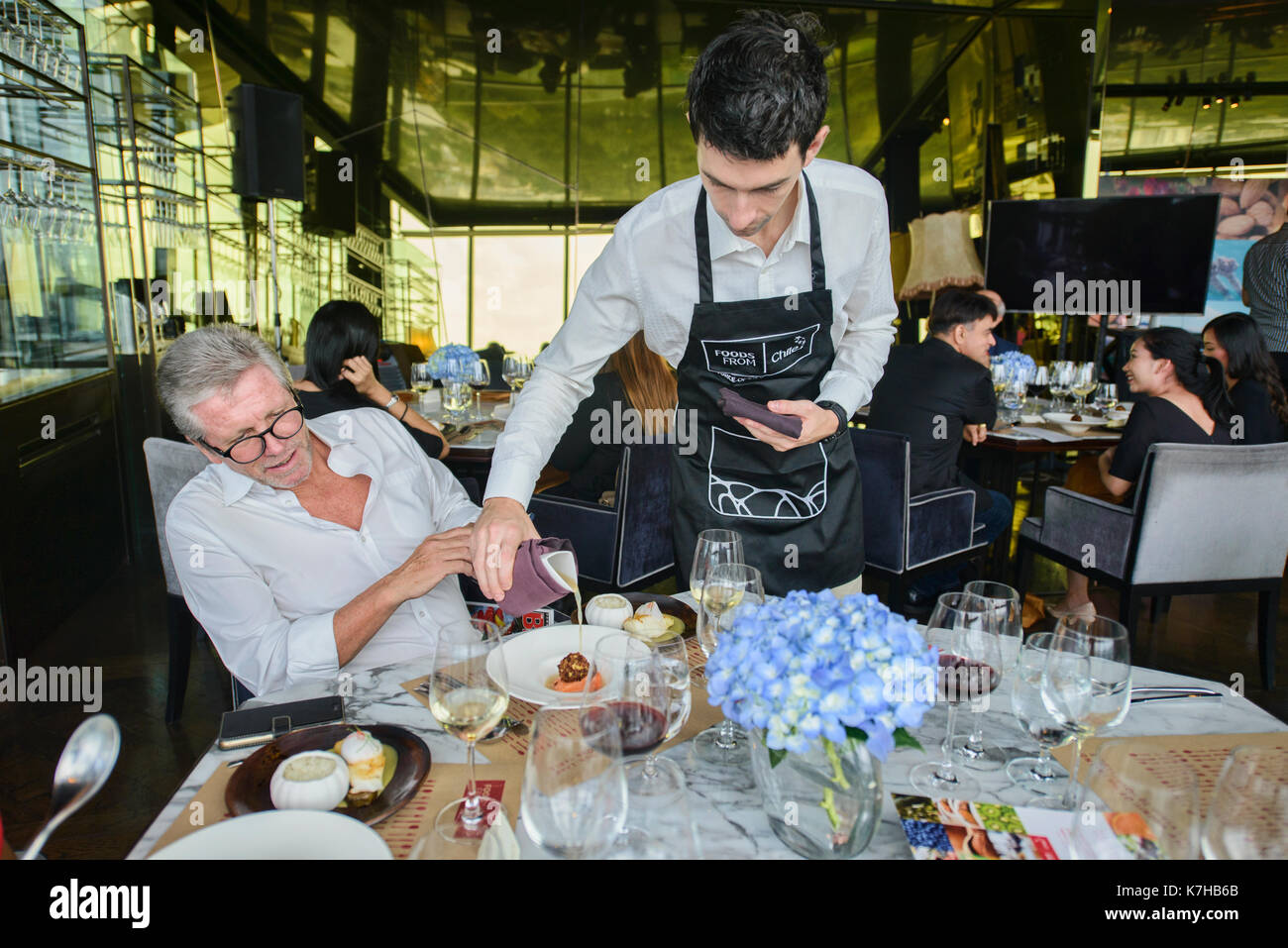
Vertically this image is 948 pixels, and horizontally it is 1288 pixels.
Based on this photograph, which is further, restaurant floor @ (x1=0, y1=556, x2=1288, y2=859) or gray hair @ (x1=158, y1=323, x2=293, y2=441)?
restaurant floor @ (x1=0, y1=556, x2=1288, y2=859)

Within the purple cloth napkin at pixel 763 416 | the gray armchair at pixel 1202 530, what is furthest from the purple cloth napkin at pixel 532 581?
the gray armchair at pixel 1202 530

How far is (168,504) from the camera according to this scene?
2.35 meters

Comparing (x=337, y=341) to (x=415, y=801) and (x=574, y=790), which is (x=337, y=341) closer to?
(x=415, y=801)

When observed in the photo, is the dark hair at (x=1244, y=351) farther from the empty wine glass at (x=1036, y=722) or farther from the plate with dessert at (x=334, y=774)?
the plate with dessert at (x=334, y=774)

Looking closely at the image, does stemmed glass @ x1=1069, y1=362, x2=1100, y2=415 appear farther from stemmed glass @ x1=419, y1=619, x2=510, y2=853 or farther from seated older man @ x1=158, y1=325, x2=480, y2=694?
stemmed glass @ x1=419, y1=619, x2=510, y2=853

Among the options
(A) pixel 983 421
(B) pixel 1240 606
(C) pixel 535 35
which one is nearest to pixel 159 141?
(C) pixel 535 35

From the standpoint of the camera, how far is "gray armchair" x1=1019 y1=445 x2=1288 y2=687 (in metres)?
2.82

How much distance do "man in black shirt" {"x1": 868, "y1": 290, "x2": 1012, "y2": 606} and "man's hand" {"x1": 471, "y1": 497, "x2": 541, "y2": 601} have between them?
8.47ft

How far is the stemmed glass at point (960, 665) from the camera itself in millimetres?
1076

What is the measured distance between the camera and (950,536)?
3.48m

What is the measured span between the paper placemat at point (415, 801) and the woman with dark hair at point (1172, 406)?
301 cm

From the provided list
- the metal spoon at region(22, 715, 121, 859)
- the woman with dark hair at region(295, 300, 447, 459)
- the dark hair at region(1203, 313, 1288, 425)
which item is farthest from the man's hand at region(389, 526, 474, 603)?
the dark hair at region(1203, 313, 1288, 425)
